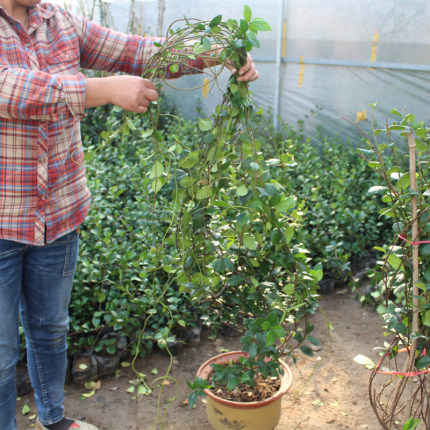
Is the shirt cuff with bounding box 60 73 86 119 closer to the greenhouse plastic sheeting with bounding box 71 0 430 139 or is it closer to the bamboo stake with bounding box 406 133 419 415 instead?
the bamboo stake with bounding box 406 133 419 415

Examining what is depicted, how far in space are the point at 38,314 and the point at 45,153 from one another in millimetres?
594

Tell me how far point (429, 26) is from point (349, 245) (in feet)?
7.51

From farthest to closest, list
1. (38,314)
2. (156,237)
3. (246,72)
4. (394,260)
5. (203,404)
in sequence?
(156,237) → (203,404) → (38,314) → (394,260) → (246,72)

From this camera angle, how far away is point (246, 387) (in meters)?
2.00

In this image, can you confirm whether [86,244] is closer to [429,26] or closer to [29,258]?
[29,258]

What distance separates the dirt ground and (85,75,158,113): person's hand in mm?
1116

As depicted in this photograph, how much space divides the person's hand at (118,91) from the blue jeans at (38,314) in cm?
53

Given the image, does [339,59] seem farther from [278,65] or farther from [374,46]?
[278,65]

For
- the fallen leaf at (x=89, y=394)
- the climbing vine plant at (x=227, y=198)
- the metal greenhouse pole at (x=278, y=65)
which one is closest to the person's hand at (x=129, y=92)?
the climbing vine plant at (x=227, y=198)

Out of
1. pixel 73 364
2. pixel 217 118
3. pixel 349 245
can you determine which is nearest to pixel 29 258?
pixel 217 118

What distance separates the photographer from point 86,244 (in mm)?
2814

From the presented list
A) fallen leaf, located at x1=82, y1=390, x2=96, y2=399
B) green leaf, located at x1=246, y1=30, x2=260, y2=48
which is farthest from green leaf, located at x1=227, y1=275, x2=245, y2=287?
fallen leaf, located at x1=82, y1=390, x2=96, y2=399

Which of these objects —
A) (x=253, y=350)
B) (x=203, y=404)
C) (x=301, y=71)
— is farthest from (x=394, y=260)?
(x=301, y=71)

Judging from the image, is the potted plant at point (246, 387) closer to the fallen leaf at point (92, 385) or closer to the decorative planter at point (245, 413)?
the decorative planter at point (245, 413)
